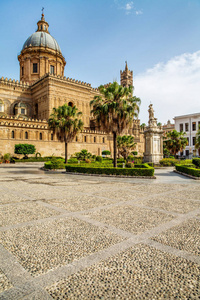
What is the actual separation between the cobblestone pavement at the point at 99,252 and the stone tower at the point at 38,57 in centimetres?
6027

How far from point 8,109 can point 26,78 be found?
12581 mm

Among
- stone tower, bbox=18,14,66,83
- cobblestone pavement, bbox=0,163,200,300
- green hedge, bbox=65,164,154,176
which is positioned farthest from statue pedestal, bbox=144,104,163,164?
stone tower, bbox=18,14,66,83

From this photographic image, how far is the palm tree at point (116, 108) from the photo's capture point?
19.7m

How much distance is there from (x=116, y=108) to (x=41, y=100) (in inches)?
1494

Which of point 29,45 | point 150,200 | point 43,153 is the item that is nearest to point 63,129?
point 43,153

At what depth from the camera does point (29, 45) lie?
6025 cm

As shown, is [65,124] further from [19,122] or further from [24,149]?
[19,122]

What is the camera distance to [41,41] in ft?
199

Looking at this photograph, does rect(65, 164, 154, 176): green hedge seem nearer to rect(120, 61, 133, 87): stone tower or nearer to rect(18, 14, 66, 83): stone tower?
rect(18, 14, 66, 83): stone tower

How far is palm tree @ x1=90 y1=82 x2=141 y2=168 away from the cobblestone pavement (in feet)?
45.4

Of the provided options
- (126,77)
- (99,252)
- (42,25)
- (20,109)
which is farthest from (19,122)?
(126,77)

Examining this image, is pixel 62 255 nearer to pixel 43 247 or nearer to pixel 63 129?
pixel 43 247

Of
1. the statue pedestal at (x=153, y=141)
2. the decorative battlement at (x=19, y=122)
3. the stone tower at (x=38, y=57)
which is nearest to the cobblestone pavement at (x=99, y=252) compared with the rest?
the statue pedestal at (x=153, y=141)

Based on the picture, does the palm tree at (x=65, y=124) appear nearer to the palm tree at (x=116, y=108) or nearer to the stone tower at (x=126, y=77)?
the palm tree at (x=116, y=108)
